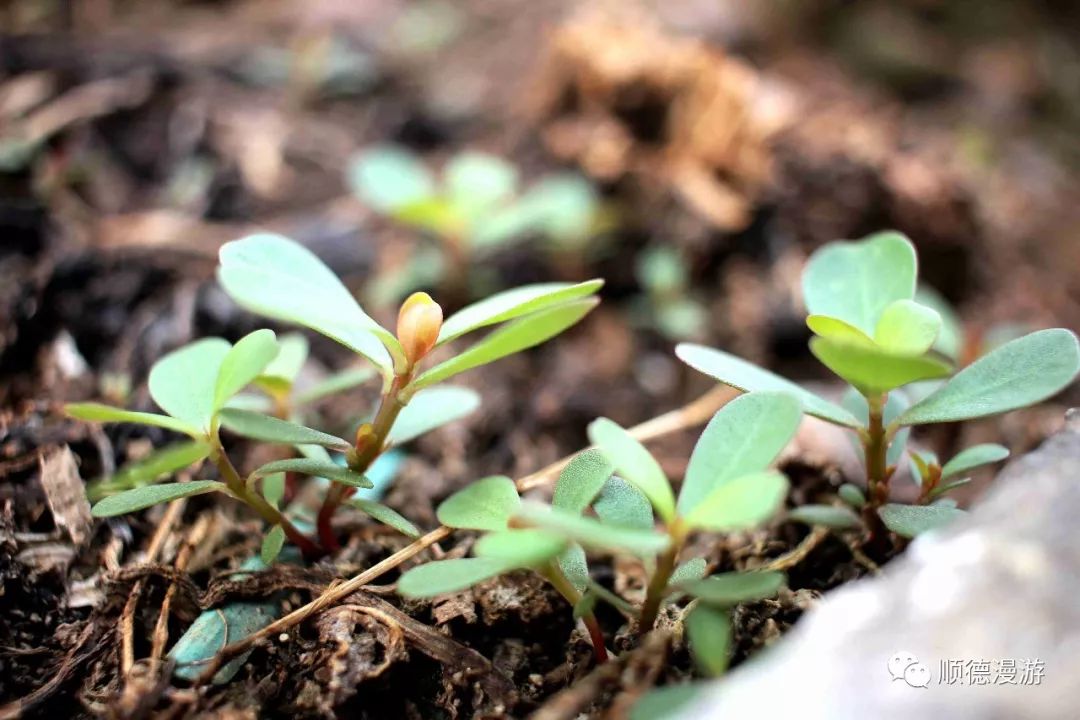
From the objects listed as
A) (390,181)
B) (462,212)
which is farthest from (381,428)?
(390,181)

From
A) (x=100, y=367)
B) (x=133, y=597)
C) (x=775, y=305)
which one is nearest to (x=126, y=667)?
(x=133, y=597)

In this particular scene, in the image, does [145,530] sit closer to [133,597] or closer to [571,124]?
[133,597]

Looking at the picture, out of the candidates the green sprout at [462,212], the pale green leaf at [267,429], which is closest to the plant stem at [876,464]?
the pale green leaf at [267,429]

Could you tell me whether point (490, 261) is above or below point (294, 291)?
below

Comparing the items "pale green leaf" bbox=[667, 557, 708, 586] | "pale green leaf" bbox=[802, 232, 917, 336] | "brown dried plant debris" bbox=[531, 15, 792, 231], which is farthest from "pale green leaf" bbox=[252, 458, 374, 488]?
"brown dried plant debris" bbox=[531, 15, 792, 231]

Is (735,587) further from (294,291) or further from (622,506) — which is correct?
(294,291)

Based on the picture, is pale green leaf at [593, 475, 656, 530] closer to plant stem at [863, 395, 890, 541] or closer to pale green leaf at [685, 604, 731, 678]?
pale green leaf at [685, 604, 731, 678]
